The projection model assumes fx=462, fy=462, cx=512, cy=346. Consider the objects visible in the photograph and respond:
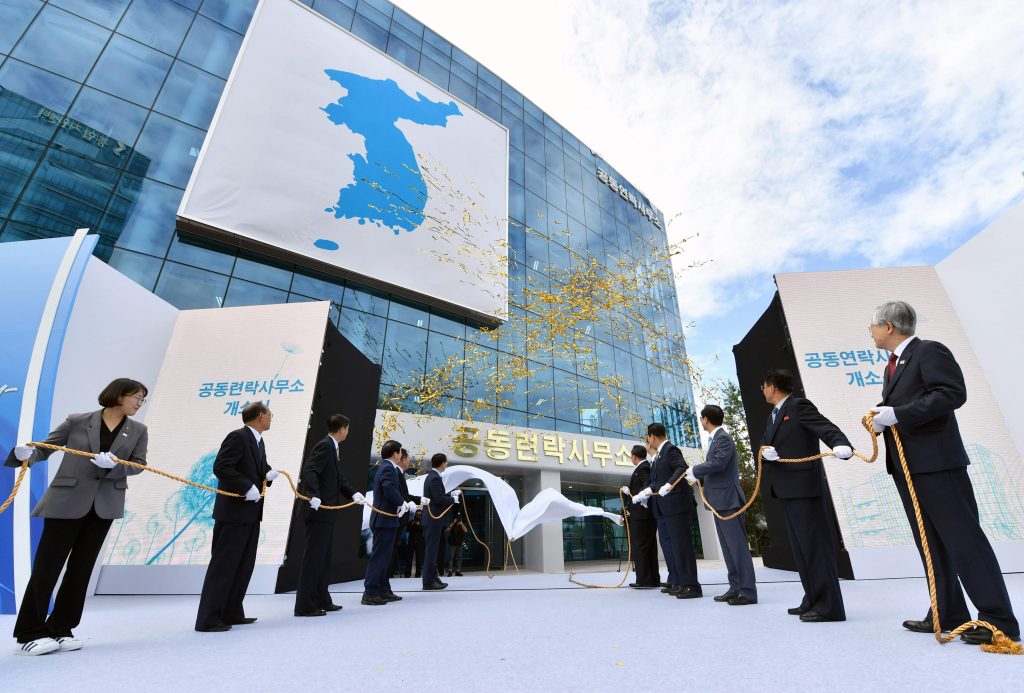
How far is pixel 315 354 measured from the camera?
6.38m

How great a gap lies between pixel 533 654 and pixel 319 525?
7.88 feet

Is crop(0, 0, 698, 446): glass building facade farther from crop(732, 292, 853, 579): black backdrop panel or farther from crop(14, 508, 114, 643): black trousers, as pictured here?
crop(14, 508, 114, 643): black trousers

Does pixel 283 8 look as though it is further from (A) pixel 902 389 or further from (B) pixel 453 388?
(A) pixel 902 389

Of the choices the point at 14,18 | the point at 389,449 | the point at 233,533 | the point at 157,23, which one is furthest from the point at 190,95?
the point at 233,533

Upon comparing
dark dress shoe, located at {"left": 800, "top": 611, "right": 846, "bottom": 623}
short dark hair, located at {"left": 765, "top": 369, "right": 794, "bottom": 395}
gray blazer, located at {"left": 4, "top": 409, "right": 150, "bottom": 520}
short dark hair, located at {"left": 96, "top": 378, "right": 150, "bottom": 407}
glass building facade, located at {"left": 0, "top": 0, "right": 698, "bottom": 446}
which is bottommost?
dark dress shoe, located at {"left": 800, "top": 611, "right": 846, "bottom": 623}

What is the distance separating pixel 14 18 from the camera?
945cm

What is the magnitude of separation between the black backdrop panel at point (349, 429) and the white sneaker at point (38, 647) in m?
3.30

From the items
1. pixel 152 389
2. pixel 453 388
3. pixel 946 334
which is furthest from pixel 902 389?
pixel 453 388

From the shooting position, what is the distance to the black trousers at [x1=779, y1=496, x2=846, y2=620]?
9.09ft

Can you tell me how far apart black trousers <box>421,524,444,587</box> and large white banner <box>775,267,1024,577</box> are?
5112 mm

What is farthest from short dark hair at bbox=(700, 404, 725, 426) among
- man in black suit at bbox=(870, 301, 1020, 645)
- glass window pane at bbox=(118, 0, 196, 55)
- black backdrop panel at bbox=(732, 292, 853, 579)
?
glass window pane at bbox=(118, 0, 196, 55)

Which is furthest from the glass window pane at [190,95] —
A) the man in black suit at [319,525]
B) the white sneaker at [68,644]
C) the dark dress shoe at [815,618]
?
the dark dress shoe at [815,618]

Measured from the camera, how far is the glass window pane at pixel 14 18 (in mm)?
9188

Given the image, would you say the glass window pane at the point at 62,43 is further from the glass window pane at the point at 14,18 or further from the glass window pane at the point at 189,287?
the glass window pane at the point at 189,287
